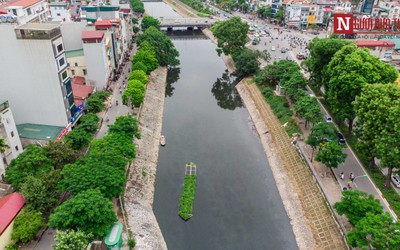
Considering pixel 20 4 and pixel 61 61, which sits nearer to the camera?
pixel 61 61

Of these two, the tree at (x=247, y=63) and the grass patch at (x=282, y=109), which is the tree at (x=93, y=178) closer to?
the grass patch at (x=282, y=109)

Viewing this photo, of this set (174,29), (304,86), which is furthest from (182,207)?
(174,29)

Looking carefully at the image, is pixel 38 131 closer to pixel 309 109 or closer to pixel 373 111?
pixel 309 109

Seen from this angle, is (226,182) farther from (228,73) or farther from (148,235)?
(228,73)

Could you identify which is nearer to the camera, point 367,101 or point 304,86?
point 367,101

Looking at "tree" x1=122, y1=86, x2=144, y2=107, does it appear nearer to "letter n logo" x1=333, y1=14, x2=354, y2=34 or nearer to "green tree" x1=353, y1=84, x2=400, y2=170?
"green tree" x1=353, y1=84, x2=400, y2=170

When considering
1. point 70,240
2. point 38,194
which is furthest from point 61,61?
point 70,240

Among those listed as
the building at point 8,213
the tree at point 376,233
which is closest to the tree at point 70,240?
the building at point 8,213
